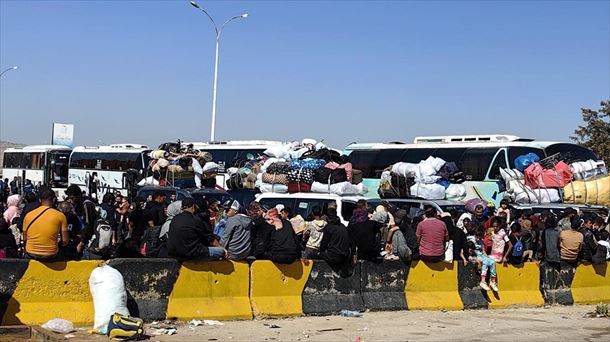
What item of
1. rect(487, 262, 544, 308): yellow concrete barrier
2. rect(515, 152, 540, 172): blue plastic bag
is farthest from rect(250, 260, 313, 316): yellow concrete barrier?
rect(515, 152, 540, 172): blue plastic bag

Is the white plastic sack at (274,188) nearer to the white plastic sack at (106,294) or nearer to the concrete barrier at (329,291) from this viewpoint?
the concrete barrier at (329,291)

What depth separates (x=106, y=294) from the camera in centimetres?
1185

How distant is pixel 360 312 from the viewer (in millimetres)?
14641

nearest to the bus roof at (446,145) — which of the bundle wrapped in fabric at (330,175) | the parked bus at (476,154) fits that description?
the parked bus at (476,154)

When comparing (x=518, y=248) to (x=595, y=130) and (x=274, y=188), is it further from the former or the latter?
(x=595, y=130)

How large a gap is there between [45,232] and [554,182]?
16.6 metres

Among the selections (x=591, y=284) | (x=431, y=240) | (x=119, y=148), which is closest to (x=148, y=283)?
(x=431, y=240)

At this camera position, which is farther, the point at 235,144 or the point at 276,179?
the point at 235,144

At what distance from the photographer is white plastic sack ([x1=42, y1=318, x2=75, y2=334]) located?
11578 millimetres

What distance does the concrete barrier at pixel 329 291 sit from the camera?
14.3 metres

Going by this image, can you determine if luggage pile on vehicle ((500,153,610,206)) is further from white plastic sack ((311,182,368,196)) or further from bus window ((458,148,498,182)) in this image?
white plastic sack ((311,182,368,196))

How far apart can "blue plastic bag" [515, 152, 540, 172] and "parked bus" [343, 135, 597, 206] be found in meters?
0.19

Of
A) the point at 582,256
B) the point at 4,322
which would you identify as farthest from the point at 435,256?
the point at 4,322

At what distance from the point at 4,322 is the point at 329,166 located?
13394 millimetres
